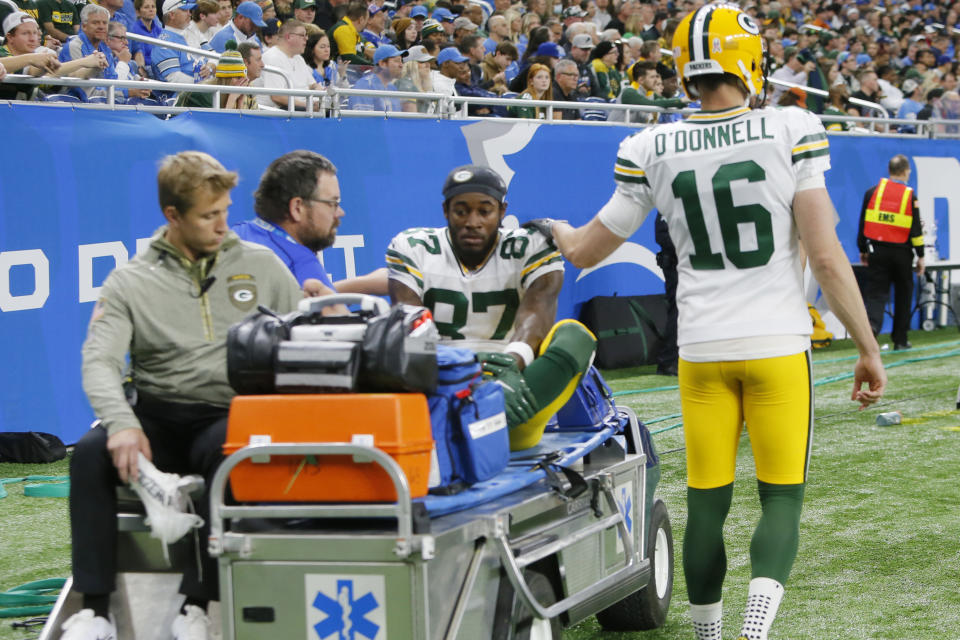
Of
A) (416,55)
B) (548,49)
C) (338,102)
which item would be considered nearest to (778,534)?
(338,102)

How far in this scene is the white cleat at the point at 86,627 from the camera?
3.31 metres

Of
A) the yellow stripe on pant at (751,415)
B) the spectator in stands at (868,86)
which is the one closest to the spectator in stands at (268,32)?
the yellow stripe on pant at (751,415)

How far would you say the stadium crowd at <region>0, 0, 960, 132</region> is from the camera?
30.7 ft

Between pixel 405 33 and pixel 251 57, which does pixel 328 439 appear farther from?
pixel 405 33

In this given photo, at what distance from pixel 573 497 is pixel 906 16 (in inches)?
956

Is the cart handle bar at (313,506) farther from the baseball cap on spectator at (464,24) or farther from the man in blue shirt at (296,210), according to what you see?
the baseball cap on spectator at (464,24)

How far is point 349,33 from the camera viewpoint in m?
12.8

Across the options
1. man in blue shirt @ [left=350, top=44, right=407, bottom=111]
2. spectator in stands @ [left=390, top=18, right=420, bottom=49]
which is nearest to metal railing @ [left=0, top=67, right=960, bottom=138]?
man in blue shirt @ [left=350, top=44, right=407, bottom=111]

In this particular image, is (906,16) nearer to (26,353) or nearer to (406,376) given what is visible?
(26,353)

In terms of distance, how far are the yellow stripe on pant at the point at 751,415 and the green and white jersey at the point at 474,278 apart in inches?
37.6

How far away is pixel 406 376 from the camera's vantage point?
10.3 ft

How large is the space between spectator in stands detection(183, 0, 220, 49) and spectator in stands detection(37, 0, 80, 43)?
101 cm

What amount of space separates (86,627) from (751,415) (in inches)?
76.5

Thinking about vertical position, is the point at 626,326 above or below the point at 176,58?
below
